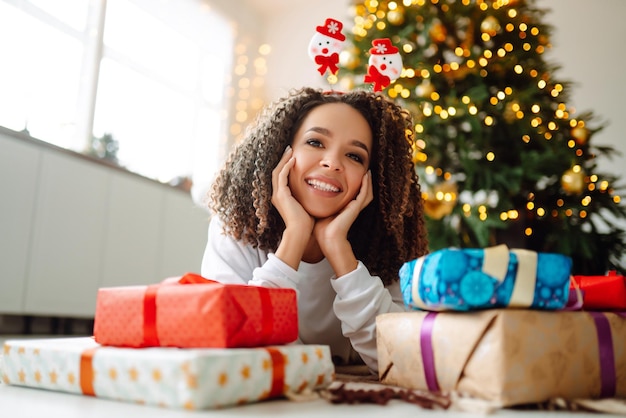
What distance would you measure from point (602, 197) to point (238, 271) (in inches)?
75.1

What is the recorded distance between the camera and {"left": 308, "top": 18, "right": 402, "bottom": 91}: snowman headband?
4.00 feet

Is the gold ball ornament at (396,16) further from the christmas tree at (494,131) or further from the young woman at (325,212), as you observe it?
the young woman at (325,212)

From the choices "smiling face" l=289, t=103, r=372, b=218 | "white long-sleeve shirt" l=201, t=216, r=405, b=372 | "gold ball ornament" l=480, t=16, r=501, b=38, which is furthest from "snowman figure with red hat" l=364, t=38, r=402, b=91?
"gold ball ornament" l=480, t=16, r=501, b=38

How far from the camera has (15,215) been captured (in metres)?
2.50

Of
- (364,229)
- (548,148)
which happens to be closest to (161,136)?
(548,148)

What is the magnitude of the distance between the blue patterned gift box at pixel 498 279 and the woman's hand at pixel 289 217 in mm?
368

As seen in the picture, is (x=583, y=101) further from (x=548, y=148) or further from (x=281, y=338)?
(x=281, y=338)

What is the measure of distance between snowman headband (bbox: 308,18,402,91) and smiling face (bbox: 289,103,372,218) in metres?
0.17

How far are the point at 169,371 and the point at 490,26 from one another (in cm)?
235

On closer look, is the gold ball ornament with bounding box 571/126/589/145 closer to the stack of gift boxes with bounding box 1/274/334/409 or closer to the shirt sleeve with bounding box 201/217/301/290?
the shirt sleeve with bounding box 201/217/301/290

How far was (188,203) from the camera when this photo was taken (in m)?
3.64

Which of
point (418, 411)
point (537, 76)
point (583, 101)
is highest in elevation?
point (583, 101)

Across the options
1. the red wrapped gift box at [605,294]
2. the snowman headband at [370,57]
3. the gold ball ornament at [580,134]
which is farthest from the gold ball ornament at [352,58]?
the red wrapped gift box at [605,294]

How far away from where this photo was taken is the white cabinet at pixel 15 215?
2.46 meters
